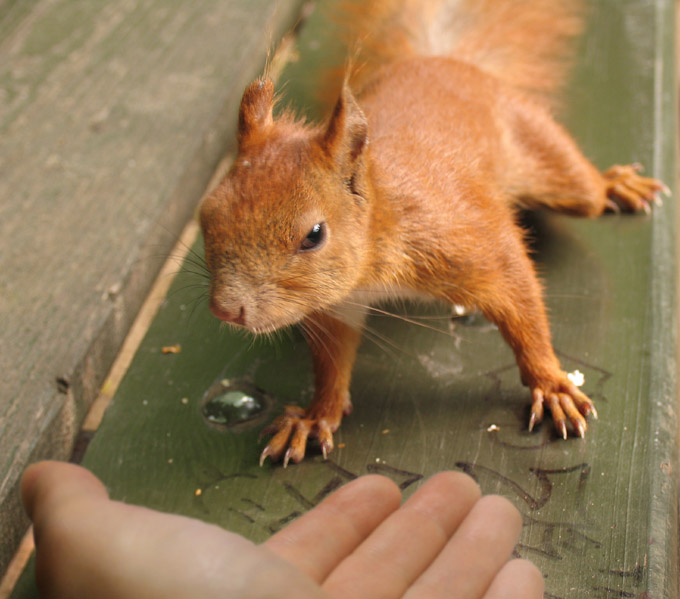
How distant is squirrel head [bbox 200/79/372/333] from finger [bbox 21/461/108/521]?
38cm

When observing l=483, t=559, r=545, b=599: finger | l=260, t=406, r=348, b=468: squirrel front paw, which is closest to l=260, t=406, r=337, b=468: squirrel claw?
l=260, t=406, r=348, b=468: squirrel front paw

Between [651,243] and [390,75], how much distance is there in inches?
23.0

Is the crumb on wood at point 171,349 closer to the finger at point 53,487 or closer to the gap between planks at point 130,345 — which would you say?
the gap between planks at point 130,345

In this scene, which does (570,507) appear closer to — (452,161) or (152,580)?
(452,161)

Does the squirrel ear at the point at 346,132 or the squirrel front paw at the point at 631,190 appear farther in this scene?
the squirrel front paw at the point at 631,190

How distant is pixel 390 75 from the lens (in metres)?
1.52

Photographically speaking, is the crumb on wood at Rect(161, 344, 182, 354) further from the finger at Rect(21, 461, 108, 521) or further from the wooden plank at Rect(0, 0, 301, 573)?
the finger at Rect(21, 461, 108, 521)

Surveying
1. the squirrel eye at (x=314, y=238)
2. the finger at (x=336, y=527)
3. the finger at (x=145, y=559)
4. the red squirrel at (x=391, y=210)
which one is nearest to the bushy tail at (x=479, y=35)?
the red squirrel at (x=391, y=210)

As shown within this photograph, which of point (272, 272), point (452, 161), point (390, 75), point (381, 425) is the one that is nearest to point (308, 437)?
point (381, 425)

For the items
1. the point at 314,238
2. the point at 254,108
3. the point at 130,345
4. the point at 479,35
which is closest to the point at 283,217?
the point at 314,238

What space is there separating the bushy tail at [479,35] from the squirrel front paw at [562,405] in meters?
0.85

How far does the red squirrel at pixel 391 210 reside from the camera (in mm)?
995

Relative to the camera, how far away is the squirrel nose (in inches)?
→ 39.1

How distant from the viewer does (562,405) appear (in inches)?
47.1
